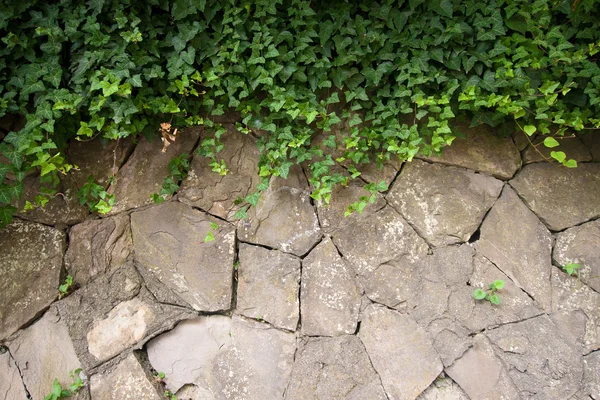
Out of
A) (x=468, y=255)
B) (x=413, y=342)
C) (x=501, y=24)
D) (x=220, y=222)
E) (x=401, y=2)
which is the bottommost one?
(x=413, y=342)

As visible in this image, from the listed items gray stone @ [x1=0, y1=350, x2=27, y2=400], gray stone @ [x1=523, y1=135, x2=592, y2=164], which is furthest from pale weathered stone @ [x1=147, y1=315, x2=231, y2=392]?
gray stone @ [x1=523, y1=135, x2=592, y2=164]

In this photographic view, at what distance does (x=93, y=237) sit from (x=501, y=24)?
7.36 feet

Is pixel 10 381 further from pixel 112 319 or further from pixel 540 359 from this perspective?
pixel 540 359

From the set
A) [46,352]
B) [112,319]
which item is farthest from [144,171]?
[46,352]

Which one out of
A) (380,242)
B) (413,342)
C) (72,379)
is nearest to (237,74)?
(380,242)

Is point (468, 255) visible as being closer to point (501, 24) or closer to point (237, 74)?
point (501, 24)

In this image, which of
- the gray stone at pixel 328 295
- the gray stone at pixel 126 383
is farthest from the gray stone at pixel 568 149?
the gray stone at pixel 126 383

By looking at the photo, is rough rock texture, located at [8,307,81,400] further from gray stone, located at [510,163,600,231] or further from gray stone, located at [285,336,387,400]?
gray stone, located at [510,163,600,231]

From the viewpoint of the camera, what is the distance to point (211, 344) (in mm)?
2293

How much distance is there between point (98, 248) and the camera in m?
2.31

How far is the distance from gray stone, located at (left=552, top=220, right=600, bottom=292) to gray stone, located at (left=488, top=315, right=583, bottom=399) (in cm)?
29

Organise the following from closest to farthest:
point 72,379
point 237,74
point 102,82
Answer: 1. point 102,82
2. point 237,74
3. point 72,379

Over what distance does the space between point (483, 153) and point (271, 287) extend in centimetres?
127

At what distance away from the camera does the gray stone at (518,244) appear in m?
2.15
